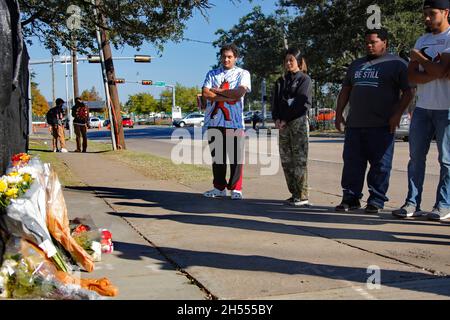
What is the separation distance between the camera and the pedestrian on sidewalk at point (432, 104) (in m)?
5.24

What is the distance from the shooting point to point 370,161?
598cm

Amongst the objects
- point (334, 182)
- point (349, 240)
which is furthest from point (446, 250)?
point (334, 182)

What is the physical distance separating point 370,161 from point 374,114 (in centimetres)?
56

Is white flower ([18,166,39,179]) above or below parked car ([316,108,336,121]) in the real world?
below

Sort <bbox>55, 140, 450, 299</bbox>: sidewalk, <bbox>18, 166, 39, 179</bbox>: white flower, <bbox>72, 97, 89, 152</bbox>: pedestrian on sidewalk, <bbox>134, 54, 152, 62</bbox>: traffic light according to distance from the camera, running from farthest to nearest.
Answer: <bbox>134, 54, 152, 62</bbox>: traffic light < <bbox>72, 97, 89, 152</bbox>: pedestrian on sidewalk < <bbox>18, 166, 39, 179</bbox>: white flower < <bbox>55, 140, 450, 299</bbox>: sidewalk

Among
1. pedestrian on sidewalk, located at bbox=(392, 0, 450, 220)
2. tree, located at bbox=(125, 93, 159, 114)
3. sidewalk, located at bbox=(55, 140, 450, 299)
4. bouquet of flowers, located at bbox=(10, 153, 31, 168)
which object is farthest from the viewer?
tree, located at bbox=(125, 93, 159, 114)

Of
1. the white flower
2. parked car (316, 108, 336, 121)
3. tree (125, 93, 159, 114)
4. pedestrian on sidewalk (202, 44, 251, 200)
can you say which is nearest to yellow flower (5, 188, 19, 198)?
the white flower

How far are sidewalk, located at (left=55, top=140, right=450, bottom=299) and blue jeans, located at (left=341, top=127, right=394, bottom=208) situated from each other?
30 cm

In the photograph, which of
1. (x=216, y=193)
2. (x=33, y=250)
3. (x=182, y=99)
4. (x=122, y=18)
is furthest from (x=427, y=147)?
(x=182, y=99)

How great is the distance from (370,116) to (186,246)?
8.88 ft

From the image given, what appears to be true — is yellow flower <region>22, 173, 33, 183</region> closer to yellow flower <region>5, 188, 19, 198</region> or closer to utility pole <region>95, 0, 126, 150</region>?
yellow flower <region>5, 188, 19, 198</region>

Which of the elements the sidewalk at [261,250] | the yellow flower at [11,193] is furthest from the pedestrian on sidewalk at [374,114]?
the yellow flower at [11,193]

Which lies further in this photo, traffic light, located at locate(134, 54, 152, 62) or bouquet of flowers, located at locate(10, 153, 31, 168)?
traffic light, located at locate(134, 54, 152, 62)

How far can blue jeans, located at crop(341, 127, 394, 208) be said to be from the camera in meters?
5.83
